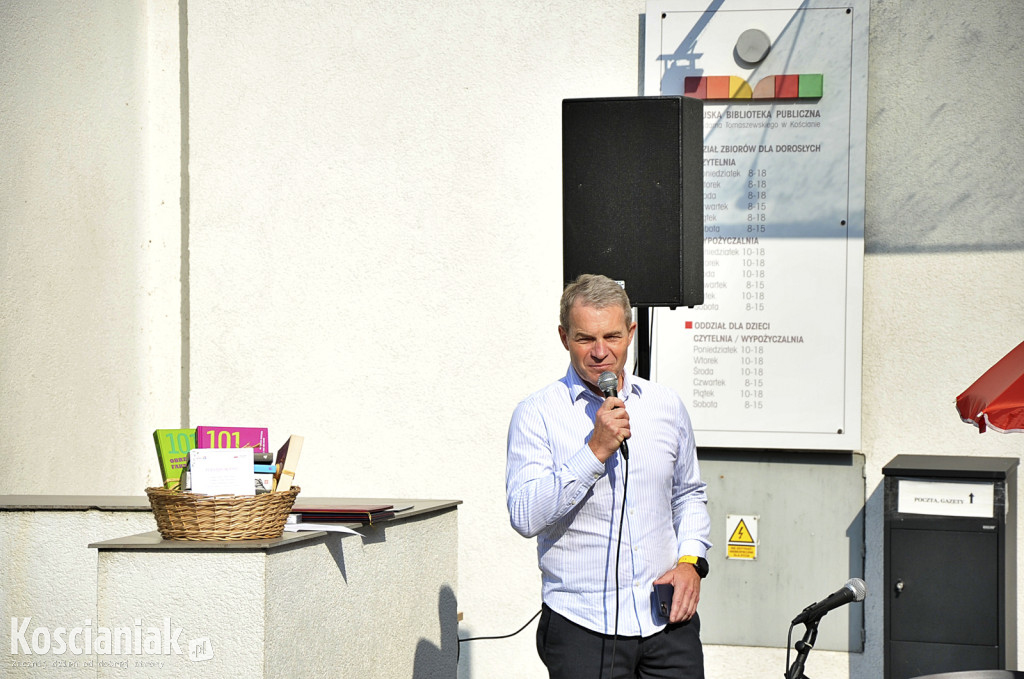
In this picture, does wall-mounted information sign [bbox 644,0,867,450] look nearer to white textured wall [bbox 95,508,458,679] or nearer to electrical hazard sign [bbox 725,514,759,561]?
electrical hazard sign [bbox 725,514,759,561]

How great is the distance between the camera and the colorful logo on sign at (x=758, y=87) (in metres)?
4.59

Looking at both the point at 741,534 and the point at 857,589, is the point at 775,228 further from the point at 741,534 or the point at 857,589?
the point at 857,589

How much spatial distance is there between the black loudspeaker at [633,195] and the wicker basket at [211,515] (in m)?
1.24

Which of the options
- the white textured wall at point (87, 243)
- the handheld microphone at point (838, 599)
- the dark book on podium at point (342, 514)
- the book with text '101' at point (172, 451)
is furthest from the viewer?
the white textured wall at point (87, 243)

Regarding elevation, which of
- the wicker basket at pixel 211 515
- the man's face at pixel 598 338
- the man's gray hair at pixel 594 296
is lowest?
the wicker basket at pixel 211 515

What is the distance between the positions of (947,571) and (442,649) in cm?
182

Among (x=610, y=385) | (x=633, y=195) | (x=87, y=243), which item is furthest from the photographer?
(x=87, y=243)

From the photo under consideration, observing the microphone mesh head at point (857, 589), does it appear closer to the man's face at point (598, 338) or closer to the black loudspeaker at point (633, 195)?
the man's face at point (598, 338)

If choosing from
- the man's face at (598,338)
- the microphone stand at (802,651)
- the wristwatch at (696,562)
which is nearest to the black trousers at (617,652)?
the wristwatch at (696,562)

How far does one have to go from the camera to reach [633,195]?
3.42 meters

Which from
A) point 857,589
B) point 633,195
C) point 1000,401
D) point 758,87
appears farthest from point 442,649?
point 758,87

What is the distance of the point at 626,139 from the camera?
11.2ft

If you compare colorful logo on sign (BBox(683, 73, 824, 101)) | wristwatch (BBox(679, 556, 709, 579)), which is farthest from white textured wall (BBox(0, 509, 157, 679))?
colorful logo on sign (BBox(683, 73, 824, 101))

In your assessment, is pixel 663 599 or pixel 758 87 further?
pixel 758 87
